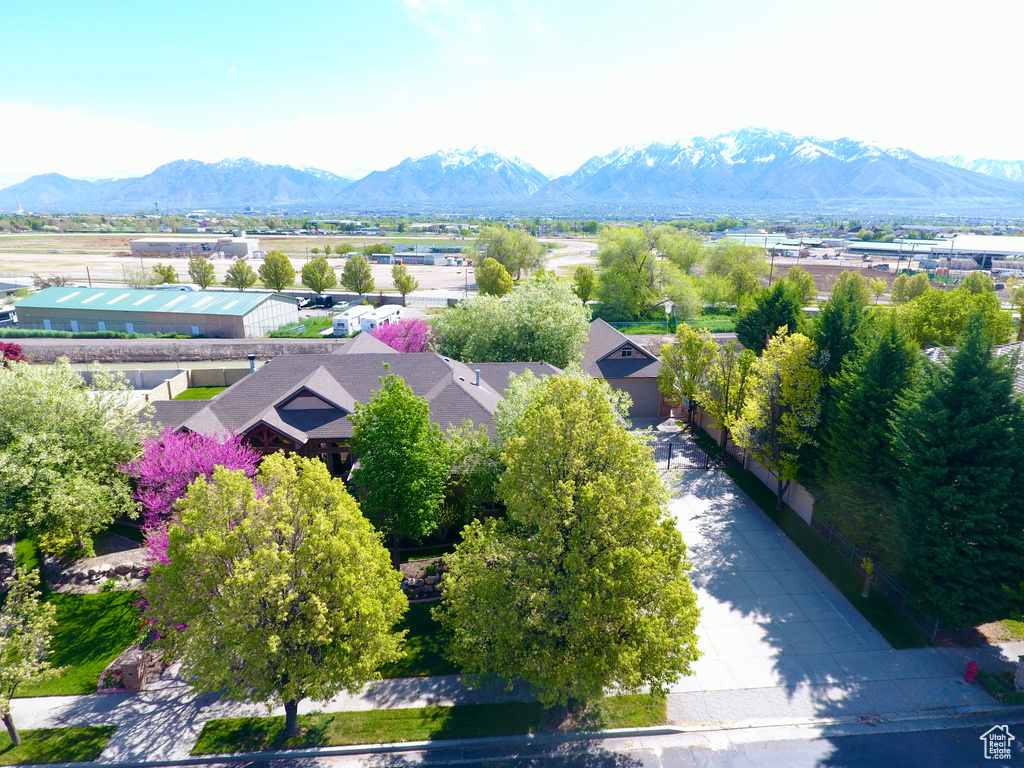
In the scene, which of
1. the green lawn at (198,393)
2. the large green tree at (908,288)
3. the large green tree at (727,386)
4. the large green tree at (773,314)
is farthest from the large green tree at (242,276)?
the large green tree at (908,288)

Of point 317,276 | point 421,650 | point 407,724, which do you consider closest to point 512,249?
point 317,276

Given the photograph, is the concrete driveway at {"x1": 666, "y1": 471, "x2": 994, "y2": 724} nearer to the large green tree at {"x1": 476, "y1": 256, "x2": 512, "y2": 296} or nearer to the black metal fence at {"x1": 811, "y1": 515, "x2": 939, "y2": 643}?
the black metal fence at {"x1": 811, "y1": 515, "x2": 939, "y2": 643}

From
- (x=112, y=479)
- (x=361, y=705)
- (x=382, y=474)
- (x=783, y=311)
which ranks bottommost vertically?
(x=361, y=705)

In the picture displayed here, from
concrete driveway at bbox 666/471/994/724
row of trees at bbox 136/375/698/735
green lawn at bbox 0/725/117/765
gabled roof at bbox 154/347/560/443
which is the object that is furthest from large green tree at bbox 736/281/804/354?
green lawn at bbox 0/725/117/765

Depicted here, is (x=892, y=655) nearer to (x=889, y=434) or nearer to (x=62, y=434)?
(x=889, y=434)

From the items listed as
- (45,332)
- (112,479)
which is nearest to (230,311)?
(45,332)

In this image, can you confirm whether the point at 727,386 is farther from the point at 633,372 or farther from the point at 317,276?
the point at 317,276

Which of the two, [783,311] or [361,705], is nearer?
[361,705]
